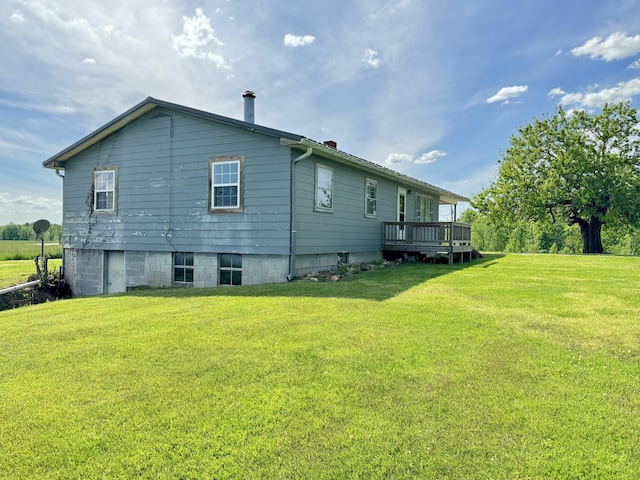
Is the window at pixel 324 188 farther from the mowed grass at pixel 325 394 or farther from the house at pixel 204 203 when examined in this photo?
the mowed grass at pixel 325 394

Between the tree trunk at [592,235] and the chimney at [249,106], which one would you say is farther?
the tree trunk at [592,235]

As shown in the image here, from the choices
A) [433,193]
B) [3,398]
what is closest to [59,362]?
[3,398]

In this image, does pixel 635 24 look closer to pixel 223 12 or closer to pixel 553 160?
pixel 553 160

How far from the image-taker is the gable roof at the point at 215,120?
32.0 ft

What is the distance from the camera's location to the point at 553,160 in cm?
2709

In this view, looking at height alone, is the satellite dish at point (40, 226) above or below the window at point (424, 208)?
below

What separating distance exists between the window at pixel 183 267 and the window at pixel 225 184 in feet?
5.59

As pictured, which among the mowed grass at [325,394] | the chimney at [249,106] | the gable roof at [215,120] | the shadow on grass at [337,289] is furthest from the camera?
the chimney at [249,106]

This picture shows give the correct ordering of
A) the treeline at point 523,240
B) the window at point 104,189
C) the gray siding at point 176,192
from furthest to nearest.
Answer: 1. the treeline at point 523,240
2. the window at point 104,189
3. the gray siding at point 176,192

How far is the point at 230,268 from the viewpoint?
11.1 metres

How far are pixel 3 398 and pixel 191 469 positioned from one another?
7.04 feet

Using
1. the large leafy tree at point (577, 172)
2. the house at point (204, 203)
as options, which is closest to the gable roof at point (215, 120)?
the house at point (204, 203)

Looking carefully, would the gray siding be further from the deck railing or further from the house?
the deck railing

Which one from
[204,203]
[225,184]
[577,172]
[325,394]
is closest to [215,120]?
[225,184]
